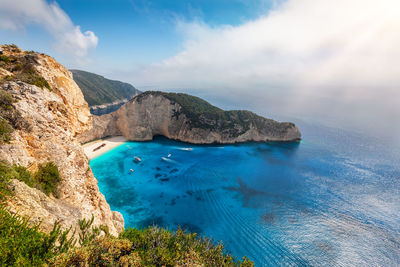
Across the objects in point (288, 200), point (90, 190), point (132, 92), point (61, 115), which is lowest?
point (288, 200)

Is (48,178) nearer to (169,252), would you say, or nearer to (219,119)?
(169,252)

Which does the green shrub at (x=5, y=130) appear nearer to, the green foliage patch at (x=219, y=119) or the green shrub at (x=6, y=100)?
the green shrub at (x=6, y=100)

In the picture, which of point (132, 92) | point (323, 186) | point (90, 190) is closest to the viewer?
point (90, 190)

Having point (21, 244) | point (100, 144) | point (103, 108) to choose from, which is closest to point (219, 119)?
point (100, 144)

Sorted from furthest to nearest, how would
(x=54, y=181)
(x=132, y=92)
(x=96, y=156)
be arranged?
(x=132, y=92) → (x=96, y=156) → (x=54, y=181)

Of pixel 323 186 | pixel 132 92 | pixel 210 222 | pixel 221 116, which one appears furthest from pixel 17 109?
pixel 132 92

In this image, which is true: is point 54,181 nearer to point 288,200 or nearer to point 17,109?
point 17,109

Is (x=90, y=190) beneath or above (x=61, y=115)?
beneath
